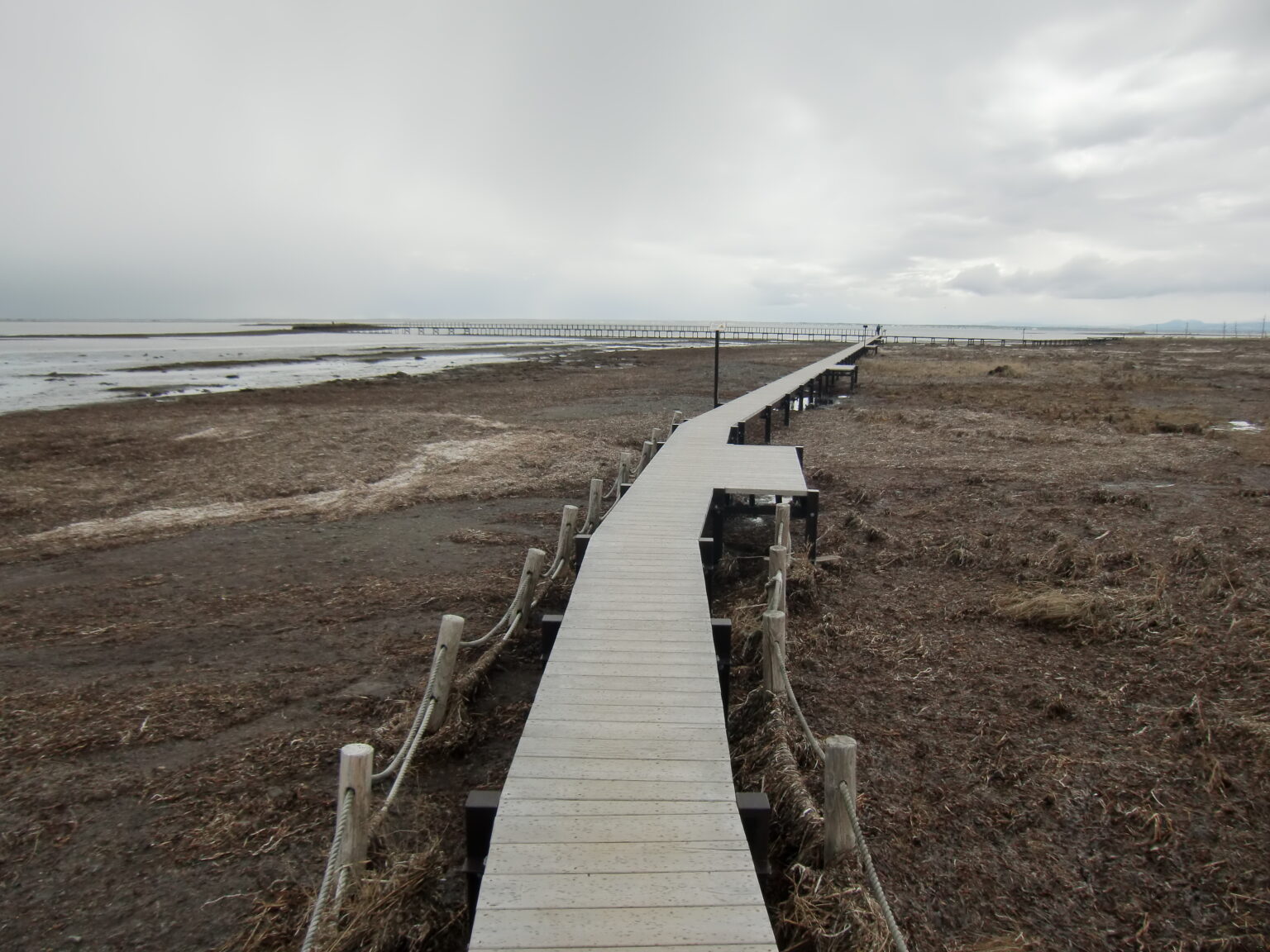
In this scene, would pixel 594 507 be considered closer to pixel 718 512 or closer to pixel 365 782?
pixel 718 512

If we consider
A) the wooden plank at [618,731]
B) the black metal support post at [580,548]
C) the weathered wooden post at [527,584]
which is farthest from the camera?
the black metal support post at [580,548]

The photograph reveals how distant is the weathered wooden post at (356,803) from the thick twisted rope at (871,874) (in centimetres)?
243

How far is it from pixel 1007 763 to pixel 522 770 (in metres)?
3.66

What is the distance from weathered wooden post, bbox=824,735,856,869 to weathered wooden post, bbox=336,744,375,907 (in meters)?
2.35

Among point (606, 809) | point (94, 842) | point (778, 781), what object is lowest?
point (94, 842)

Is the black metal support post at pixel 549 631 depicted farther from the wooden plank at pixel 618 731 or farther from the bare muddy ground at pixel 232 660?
the wooden plank at pixel 618 731

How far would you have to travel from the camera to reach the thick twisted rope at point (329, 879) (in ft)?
11.6

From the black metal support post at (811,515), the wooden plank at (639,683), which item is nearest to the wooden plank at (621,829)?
the wooden plank at (639,683)

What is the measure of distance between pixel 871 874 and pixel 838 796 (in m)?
0.54

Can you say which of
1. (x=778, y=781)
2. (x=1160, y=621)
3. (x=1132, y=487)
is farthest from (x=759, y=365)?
(x=778, y=781)

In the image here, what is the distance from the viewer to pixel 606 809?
407cm

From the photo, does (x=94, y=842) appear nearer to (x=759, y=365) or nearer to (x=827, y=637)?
(x=827, y=637)

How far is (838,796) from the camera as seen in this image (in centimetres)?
419

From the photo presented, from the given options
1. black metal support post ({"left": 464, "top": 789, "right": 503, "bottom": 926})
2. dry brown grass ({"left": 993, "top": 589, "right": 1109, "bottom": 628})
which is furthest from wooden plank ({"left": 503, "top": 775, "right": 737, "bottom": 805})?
dry brown grass ({"left": 993, "top": 589, "right": 1109, "bottom": 628})
